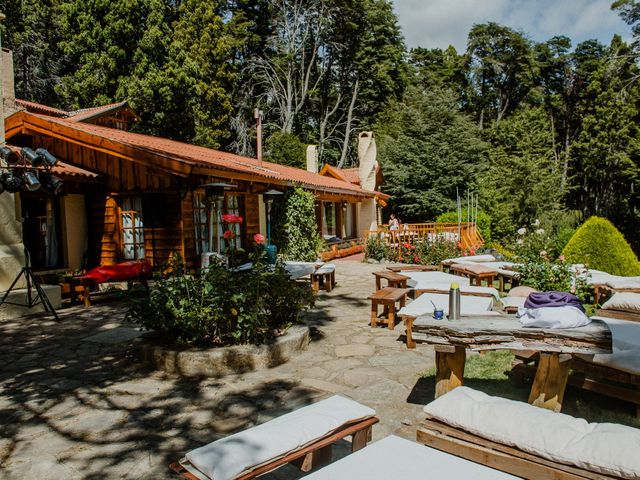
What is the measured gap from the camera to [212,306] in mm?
4965

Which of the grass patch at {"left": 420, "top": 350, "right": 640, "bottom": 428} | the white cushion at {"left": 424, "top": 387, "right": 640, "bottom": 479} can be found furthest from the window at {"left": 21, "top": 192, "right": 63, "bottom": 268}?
the white cushion at {"left": 424, "top": 387, "right": 640, "bottom": 479}

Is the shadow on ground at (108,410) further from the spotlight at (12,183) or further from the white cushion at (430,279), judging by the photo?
the white cushion at (430,279)

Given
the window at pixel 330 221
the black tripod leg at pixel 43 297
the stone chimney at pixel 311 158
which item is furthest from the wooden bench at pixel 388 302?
the stone chimney at pixel 311 158

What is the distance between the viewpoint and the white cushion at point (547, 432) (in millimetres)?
2203

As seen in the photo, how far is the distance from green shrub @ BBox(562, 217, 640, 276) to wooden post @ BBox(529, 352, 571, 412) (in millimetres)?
6444

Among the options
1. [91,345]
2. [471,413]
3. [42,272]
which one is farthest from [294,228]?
[471,413]

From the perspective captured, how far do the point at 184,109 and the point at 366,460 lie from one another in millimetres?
21741

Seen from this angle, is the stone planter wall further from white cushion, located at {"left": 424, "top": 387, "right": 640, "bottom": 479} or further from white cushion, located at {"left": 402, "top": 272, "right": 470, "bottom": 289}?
white cushion, located at {"left": 402, "top": 272, "right": 470, "bottom": 289}

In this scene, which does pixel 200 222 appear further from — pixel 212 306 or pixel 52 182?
pixel 212 306

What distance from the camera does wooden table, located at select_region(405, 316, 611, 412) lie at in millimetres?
3354

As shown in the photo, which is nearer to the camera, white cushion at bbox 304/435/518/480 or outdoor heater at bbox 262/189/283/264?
white cushion at bbox 304/435/518/480

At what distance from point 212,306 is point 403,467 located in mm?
3220

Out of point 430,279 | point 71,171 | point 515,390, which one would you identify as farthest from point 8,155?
point 515,390

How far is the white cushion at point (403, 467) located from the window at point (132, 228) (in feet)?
30.5
